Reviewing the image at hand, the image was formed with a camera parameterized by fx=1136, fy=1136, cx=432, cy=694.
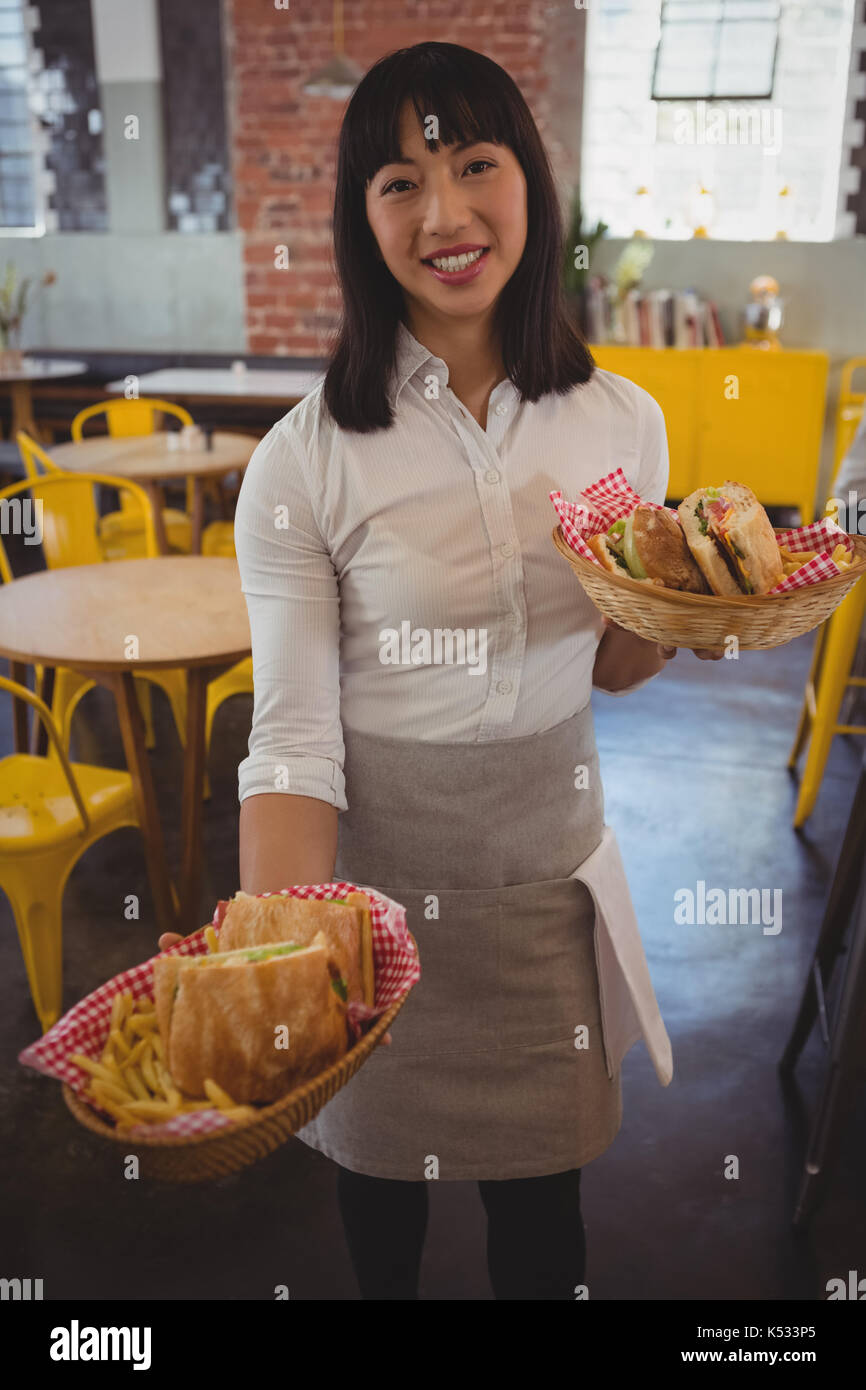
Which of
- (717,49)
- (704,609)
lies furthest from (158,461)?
(717,49)

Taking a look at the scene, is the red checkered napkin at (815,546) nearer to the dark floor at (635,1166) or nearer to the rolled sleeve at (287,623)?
the rolled sleeve at (287,623)

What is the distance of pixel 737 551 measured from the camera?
50.5 inches

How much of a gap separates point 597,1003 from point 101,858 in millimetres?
2207

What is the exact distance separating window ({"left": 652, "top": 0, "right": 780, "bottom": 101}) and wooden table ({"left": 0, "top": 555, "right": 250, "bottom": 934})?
17.1 ft

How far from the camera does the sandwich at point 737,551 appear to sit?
127 cm

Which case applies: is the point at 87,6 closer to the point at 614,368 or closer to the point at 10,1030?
the point at 614,368

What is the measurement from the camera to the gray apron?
1.35 meters

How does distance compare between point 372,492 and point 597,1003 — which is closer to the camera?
point 372,492

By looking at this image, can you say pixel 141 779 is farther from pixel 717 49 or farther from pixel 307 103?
pixel 717 49

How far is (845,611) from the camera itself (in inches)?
124

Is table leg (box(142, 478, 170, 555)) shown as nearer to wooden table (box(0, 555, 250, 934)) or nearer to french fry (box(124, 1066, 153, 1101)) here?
wooden table (box(0, 555, 250, 934))

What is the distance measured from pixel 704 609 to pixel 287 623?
447mm

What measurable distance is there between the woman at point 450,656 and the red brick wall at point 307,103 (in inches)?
211

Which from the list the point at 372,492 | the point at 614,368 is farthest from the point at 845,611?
the point at 614,368
